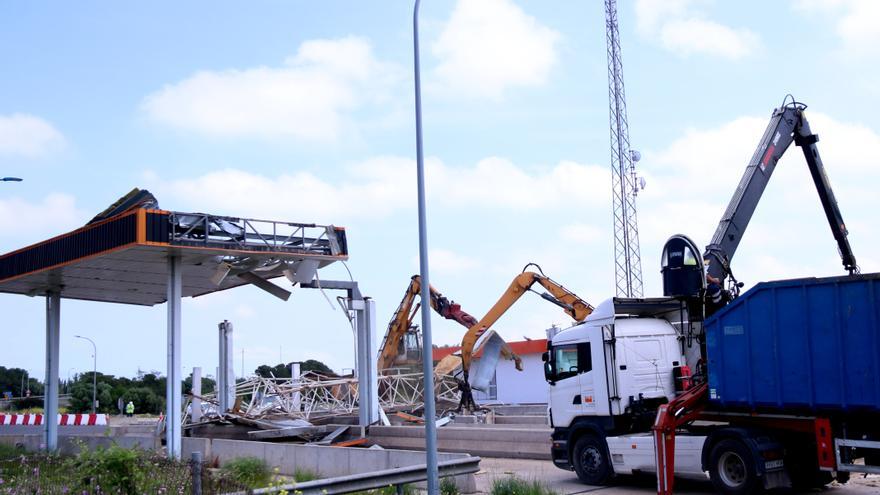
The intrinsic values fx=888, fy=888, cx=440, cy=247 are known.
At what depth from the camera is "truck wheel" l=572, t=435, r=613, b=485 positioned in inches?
691

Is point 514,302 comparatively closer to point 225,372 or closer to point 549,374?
point 225,372

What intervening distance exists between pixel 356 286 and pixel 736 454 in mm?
15141

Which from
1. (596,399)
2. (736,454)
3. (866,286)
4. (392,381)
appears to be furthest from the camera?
(392,381)

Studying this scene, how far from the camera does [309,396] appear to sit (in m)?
34.5

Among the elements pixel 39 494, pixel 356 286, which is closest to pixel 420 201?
pixel 39 494

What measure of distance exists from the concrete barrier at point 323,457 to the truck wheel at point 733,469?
14.2ft

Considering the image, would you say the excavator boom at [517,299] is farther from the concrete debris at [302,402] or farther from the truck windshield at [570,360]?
the truck windshield at [570,360]

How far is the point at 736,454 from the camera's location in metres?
15.1

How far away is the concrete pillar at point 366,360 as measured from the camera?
27766 millimetres

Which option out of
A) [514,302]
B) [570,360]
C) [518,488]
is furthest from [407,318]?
[518,488]

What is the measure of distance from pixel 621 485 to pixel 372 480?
23.5 ft

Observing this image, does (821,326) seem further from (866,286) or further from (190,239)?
(190,239)

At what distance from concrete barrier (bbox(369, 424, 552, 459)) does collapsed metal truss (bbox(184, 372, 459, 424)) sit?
20.8 feet

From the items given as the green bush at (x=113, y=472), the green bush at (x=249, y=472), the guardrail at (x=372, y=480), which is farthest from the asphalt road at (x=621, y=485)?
the green bush at (x=113, y=472)
